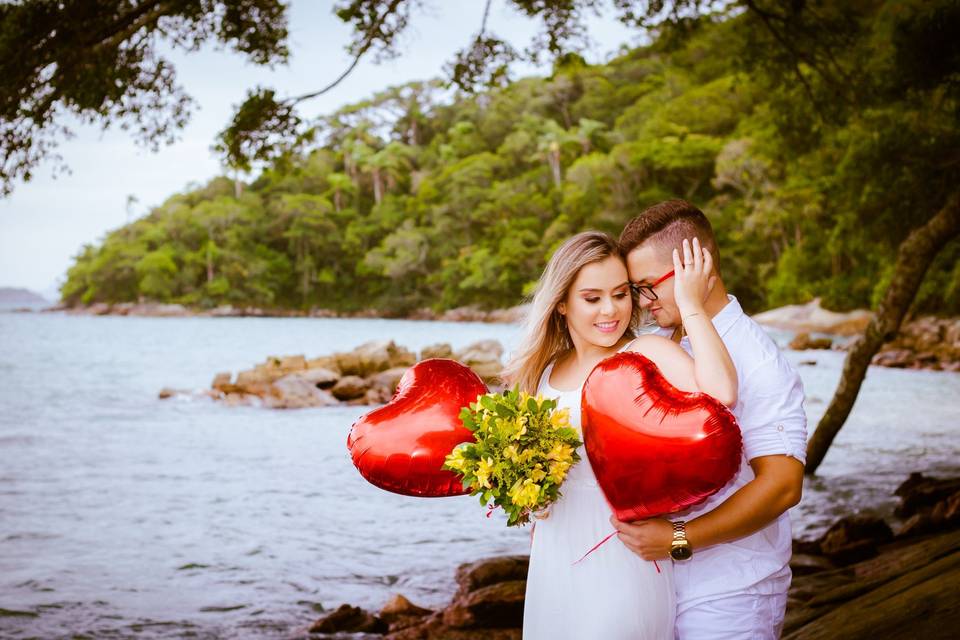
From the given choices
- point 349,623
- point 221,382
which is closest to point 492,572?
point 349,623

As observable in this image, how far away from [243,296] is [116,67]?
2448 inches

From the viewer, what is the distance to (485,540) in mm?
6969

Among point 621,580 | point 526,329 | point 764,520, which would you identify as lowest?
point 621,580

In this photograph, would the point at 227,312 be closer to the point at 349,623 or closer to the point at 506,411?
the point at 349,623

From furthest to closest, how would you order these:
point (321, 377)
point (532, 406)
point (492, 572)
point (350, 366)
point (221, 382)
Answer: point (350, 366) < point (221, 382) < point (321, 377) < point (492, 572) < point (532, 406)

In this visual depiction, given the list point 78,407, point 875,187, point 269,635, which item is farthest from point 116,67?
point 78,407

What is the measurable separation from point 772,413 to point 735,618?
18.9 inches

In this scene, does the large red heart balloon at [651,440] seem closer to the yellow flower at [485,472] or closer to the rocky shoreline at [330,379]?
the yellow flower at [485,472]

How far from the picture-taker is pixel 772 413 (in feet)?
6.22

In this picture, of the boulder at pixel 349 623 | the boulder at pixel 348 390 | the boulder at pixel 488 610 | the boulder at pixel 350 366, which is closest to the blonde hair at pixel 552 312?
the boulder at pixel 488 610

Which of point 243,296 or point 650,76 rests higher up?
point 650,76

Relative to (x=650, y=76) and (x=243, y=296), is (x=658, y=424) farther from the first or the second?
(x=243, y=296)

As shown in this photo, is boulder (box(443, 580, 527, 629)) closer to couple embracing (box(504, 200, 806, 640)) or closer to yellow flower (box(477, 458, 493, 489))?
couple embracing (box(504, 200, 806, 640))

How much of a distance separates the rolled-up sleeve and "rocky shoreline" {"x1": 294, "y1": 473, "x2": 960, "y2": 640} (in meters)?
1.07
